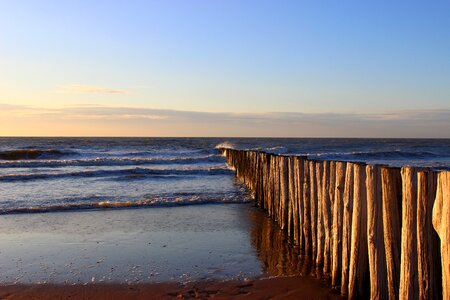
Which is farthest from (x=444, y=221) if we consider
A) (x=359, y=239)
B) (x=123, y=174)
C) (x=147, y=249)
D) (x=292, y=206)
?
(x=123, y=174)

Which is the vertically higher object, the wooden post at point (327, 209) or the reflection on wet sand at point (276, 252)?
the wooden post at point (327, 209)

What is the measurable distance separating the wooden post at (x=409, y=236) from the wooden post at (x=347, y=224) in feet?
3.92

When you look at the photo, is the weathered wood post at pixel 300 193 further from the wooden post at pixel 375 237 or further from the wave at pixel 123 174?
the wave at pixel 123 174

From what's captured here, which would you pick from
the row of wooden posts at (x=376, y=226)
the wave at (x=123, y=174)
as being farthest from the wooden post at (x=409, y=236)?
the wave at (x=123, y=174)

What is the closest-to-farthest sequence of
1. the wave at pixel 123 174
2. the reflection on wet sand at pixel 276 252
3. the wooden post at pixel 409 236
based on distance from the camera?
1. the wooden post at pixel 409 236
2. the reflection on wet sand at pixel 276 252
3. the wave at pixel 123 174

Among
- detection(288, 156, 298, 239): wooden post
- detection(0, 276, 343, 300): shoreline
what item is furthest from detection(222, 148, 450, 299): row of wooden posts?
detection(0, 276, 343, 300): shoreline

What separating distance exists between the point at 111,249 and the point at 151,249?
25.7 inches

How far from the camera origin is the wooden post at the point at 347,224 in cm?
522

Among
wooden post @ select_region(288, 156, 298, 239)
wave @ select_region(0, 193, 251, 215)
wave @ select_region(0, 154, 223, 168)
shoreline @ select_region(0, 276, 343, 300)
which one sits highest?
wooden post @ select_region(288, 156, 298, 239)

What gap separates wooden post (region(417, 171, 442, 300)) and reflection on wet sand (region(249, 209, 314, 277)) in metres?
2.75

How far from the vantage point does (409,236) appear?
13.0 feet

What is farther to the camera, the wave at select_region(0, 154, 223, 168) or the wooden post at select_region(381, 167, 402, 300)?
the wave at select_region(0, 154, 223, 168)

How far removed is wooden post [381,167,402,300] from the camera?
14.1 ft

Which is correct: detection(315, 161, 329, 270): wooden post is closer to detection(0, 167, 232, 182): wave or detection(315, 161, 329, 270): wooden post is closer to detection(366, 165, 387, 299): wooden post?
detection(366, 165, 387, 299): wooden post
